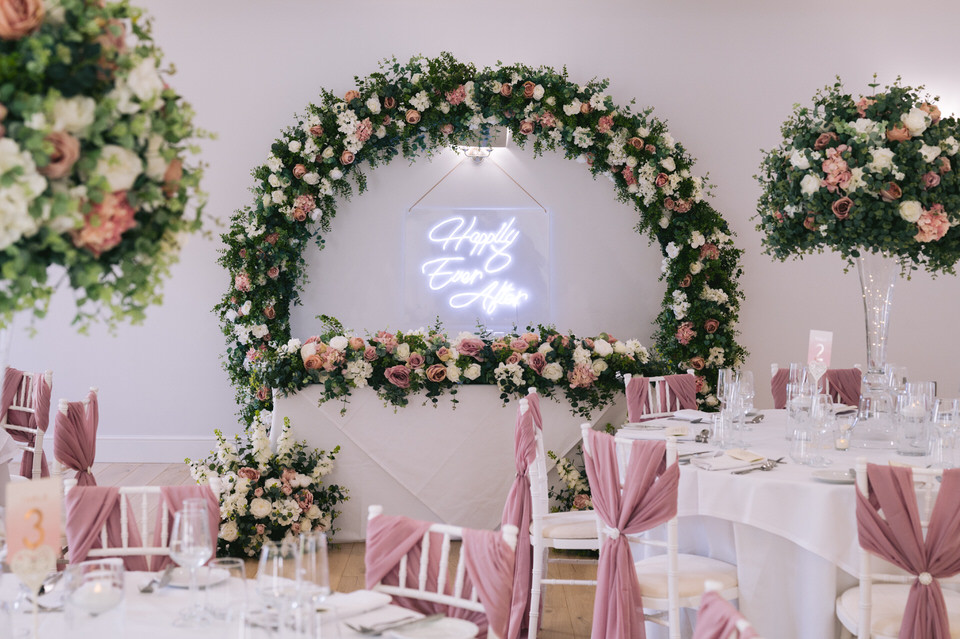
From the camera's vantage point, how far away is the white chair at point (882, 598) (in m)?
2.66

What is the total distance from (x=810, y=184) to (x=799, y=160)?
0.46ft

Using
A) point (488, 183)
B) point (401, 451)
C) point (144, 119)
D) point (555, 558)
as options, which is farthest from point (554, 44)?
point (144, 119)

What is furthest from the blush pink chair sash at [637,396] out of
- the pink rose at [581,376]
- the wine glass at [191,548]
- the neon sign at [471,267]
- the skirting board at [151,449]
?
the skirting board at [151,449]

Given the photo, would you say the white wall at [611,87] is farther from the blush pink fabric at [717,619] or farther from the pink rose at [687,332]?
the blush pink fabric at [717,619]

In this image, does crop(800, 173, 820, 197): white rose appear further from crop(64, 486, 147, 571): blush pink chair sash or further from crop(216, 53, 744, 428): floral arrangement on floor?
crop(64, 486, 147, 571): blush pink chair sash

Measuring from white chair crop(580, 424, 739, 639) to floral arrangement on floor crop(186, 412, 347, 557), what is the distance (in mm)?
2176

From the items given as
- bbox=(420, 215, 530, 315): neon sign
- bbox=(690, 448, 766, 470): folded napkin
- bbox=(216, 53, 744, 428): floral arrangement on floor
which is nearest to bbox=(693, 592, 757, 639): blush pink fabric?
bbox=(690, 448, 766, 470): folded napkin

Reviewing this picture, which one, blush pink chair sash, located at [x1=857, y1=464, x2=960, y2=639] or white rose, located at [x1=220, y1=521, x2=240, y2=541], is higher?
blush pink chair sash, located at [x1=857, y1=464, x2=960, y2=639]

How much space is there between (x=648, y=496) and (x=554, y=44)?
4796 mm

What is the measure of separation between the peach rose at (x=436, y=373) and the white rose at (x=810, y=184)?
2292 mm

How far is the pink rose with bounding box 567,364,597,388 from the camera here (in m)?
5.11

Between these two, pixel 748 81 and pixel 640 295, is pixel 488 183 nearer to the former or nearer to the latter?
pixel 640 295

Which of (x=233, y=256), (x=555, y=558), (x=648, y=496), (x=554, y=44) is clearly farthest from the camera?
(x=554, y=44)

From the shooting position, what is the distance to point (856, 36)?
6.93 metres
